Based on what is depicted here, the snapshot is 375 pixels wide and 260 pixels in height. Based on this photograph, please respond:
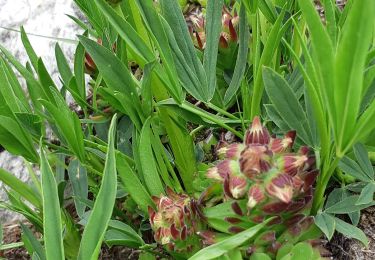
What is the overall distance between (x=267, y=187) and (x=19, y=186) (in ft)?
1.85

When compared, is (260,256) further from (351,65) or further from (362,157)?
(351,65)

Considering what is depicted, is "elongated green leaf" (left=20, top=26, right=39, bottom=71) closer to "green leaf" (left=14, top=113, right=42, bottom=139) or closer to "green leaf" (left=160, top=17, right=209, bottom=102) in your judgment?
"green leaf" (left=14, top=113, right=42, bottom=139)

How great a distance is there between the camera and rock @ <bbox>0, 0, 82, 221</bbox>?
1.87 metres

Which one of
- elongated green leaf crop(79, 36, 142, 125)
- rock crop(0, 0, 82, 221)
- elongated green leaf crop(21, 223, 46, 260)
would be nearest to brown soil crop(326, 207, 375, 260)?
elongated green leaf crop(79, 36, 142, 125)

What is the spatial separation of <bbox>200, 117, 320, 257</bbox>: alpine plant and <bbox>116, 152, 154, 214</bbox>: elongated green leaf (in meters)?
0.12

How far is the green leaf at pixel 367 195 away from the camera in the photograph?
3.16 ft

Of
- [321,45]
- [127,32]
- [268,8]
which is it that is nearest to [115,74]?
[127,32]

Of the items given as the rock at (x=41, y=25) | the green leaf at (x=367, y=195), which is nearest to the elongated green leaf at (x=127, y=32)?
the green leaf at (x=367, y=195)

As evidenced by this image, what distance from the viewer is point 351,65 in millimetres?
765

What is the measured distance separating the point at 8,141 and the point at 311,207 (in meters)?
0.54

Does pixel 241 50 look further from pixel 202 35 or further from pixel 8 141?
pixel 8 141

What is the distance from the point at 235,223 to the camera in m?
1.00

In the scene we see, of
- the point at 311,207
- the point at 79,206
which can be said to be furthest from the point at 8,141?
the point at 311,207

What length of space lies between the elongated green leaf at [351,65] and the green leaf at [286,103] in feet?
0.58
